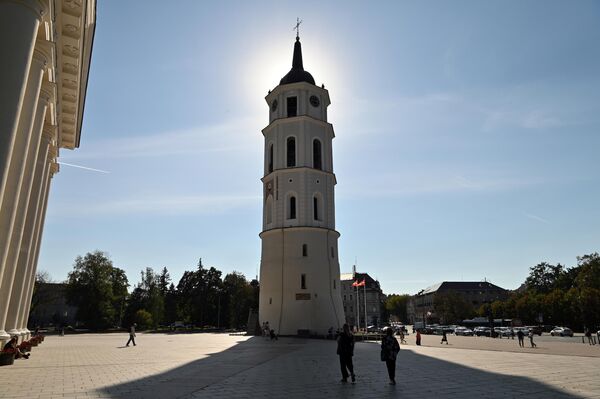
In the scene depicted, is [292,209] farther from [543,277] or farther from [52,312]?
[52,312]

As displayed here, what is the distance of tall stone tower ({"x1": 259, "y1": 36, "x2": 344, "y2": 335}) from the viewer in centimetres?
4212

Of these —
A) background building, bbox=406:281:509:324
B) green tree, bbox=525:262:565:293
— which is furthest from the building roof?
green tree, bbox=525:262:565:293

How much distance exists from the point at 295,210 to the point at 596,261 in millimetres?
54285

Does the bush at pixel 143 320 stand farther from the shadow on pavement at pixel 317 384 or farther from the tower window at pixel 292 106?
the shadow on pavement at pixel 317 384

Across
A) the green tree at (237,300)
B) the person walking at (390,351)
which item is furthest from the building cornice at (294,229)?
the green tree at (237,300)

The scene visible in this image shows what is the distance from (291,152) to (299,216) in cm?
752

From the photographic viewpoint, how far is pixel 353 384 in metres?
12.1

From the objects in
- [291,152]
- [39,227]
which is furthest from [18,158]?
[291,152]

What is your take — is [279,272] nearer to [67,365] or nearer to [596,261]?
[67,365]

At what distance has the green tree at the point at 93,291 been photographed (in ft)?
215

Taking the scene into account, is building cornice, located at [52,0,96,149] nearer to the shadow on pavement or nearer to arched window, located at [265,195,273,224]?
the shadow on pavement

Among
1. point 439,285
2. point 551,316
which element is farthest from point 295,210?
point 439,285

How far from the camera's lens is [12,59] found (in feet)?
34.4

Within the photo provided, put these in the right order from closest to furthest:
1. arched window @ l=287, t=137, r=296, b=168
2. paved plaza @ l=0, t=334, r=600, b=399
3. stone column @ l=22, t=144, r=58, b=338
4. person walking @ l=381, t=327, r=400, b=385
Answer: paved plaza @ l=0, t=334, r=600, b=399
person walking @ l=381, t=327, r=400, b=385
stone column @ l=22, t=144, r=58, b=338
arched window @ l=287, t=137, r=296, b=168
